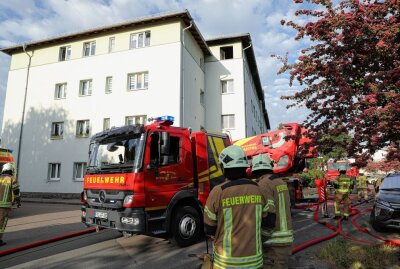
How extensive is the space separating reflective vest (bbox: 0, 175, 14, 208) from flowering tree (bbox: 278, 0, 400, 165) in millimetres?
6837

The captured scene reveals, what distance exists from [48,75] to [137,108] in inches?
307

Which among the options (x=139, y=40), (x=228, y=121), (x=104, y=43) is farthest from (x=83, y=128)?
(x=228, y=121)

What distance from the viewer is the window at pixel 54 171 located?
64.7 feet

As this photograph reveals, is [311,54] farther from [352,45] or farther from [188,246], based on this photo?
[188,246]

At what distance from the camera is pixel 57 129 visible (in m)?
20.5

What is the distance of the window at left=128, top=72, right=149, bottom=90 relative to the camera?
18.5 m

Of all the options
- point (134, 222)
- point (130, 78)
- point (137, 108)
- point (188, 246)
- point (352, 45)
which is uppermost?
point (130, 78)

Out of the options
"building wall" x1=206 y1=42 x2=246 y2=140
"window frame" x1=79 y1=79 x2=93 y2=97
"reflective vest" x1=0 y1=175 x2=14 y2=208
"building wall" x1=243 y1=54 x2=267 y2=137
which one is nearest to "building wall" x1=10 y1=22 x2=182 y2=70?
"window frame" x1=79 y1=79 x2=93 y2=97

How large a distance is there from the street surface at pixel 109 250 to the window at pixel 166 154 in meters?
1.78

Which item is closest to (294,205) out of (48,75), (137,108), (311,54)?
(311,54)

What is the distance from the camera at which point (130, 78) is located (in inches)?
746

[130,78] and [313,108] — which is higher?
[130,78]

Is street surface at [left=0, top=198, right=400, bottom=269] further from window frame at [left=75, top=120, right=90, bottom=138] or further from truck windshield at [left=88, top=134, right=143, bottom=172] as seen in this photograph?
window frame at [left=75, top=120, right=90, bottom=138]

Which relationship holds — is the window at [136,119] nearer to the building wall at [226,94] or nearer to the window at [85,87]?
the window at [85,87]
